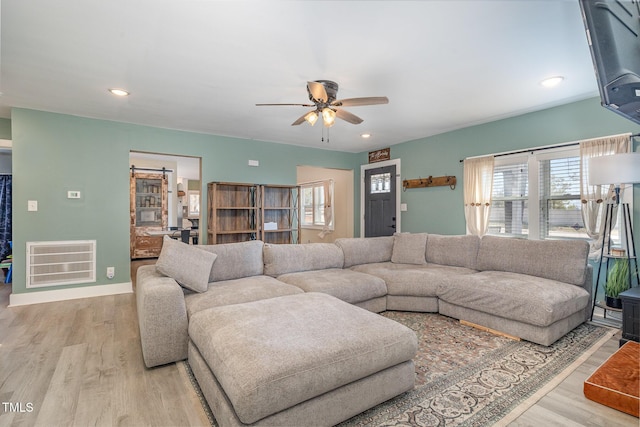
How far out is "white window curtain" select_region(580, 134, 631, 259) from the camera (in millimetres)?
3244

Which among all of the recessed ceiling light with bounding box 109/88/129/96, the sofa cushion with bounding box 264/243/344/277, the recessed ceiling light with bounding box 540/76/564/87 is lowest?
the sofa cushion with bounding box 264/243/344/277

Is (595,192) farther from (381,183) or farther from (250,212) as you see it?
(250,212)

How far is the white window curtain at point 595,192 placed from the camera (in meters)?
3.24

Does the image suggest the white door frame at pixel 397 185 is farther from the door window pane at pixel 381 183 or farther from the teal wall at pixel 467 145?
the door window pane at pixel 381 183

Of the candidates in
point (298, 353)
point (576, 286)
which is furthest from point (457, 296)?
point (298, 353)

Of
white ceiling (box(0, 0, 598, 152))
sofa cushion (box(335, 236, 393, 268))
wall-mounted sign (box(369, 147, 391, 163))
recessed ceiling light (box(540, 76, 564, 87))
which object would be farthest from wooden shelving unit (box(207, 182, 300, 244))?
recessed ceiling light (box(540, 76, 564, 87))

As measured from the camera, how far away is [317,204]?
7.98m

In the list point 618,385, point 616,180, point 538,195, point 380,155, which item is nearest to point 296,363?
point 618,385

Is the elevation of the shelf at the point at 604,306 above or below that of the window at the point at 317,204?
below

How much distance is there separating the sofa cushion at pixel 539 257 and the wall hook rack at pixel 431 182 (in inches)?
53.6

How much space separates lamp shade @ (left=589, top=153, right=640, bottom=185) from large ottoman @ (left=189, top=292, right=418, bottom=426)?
2.59 metres

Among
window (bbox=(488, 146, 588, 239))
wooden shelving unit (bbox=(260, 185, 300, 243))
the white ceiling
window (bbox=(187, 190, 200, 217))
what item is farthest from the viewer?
window (bbox=(187, 190, 200, 217))

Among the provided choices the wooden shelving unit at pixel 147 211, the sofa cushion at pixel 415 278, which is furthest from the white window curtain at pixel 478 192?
the wooden shelving unit at pixel 147 211

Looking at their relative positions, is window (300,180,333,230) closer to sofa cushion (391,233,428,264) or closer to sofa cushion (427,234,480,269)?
sofa cushion (391,233,428,264)
